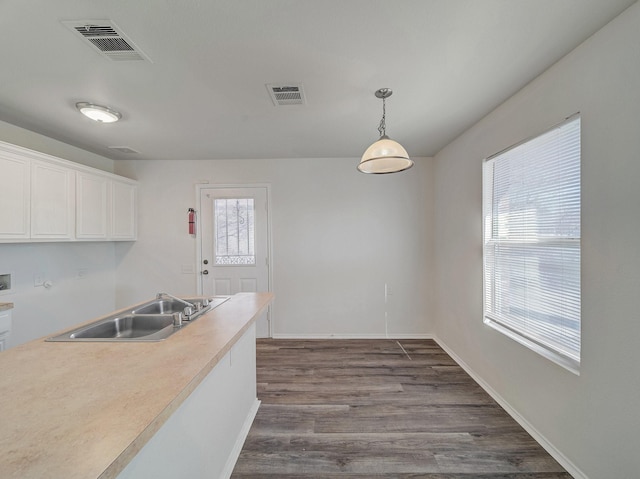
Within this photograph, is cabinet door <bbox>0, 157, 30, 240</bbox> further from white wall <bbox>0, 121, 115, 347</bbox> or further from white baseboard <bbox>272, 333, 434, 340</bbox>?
white baseboard <bbox>272, 333, 434, 340</bbox>

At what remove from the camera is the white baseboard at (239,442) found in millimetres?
1661

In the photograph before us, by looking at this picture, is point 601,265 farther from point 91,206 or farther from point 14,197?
point 91,206

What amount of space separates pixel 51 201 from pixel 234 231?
1926mm

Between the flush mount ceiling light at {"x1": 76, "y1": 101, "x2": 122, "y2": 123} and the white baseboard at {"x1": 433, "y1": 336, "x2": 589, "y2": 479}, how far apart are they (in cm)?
425

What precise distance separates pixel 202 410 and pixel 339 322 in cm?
271

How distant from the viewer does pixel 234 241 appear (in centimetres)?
396

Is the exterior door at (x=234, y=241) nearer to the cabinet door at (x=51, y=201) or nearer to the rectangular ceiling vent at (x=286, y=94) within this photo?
the cabinet door at (x=51, y=201)

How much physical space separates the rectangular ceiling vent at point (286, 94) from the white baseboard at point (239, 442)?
8.37ft

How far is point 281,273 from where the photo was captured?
394 cm

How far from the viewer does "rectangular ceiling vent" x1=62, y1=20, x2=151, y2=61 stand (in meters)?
1.46

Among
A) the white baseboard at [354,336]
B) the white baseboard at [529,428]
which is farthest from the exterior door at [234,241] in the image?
the white baseboard at [529,428]

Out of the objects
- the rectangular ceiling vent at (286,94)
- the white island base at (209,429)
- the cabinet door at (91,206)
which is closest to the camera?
the white island base at (209,429)

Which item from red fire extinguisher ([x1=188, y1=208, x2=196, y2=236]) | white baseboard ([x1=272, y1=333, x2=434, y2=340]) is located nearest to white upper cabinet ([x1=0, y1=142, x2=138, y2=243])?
red fire extinguisher ([x1=188, y1=208, x2=196, y2=236])

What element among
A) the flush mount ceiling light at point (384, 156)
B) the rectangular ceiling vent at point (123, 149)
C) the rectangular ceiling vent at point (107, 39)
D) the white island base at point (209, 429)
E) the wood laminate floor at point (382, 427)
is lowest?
the wood laminate floor at point (382, 427)
